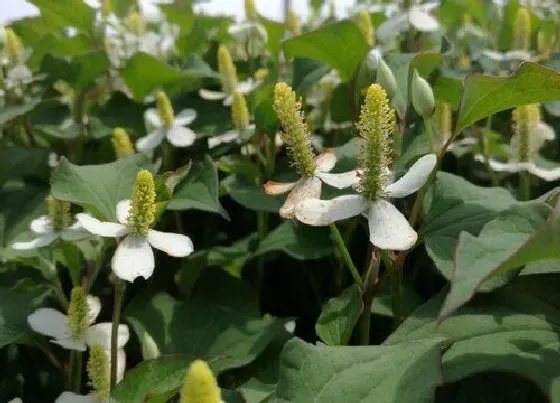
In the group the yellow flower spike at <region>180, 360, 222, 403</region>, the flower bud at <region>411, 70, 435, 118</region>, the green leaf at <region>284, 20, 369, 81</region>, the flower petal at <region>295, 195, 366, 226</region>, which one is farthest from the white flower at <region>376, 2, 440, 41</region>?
the yellow flower spike at <region>180, 360, 222, 403</region>

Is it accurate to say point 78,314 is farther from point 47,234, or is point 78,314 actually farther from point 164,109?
point 164,109

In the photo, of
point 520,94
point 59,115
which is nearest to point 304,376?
point 520,94

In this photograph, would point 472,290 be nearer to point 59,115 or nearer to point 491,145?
point 491,145

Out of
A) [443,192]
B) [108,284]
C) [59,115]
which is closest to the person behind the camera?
[443,192]

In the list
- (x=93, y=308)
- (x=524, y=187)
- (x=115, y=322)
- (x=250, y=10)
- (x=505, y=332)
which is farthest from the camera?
(x=250, y=10)

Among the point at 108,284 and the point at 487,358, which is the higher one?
the point at 487,358

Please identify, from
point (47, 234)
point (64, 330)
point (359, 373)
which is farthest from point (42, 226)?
point (359, 373)
